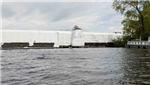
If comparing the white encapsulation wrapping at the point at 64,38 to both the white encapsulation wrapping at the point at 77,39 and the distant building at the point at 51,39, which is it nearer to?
the distant building at the point at 51,39

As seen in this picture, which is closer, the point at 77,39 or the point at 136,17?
the point at 136,17

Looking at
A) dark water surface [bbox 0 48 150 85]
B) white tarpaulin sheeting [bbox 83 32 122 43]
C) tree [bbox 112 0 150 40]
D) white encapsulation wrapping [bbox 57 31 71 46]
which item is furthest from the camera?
white tarpaulin sheeting [bbox 83 32 122 43]

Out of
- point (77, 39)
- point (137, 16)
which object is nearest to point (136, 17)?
point (137, 16)

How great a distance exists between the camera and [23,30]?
201 ft

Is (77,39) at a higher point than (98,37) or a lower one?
lower

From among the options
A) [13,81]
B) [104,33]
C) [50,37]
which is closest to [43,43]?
[50,37]

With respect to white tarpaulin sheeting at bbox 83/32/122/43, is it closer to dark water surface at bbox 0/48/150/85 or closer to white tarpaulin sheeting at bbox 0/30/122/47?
white tarpaulin sheeting at bbox 0/30/122/47

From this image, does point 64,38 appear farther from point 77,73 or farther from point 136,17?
point 77,73

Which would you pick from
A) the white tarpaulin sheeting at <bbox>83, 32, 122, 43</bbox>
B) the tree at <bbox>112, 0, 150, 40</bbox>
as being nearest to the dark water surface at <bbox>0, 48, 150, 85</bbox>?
the tree at <bbox>112, 0, 150, 40</bbox>

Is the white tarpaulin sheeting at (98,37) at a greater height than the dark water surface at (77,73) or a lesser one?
greater

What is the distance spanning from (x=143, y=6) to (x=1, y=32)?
45389 mm

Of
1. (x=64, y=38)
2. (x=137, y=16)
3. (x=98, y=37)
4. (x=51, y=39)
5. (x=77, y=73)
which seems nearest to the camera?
(x=77, y=73)

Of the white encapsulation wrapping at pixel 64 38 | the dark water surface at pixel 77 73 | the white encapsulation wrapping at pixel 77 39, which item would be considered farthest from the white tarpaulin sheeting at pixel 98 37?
the dark water surface at pixel 77 73

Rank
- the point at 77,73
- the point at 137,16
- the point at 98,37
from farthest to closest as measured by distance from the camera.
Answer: the point at 98,37
the point at 137,16
the point at 77,73
